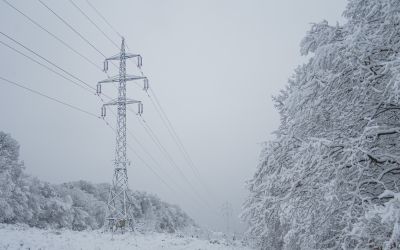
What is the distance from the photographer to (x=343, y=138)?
7.34m

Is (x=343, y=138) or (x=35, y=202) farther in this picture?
(x=35, y=202)

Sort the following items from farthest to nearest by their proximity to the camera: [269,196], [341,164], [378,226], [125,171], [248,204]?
1. [125,171]
2. [248,204]
3. [269,196]
4. [341,164]
5. [378,226]

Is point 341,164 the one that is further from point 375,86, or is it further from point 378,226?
point 375,86

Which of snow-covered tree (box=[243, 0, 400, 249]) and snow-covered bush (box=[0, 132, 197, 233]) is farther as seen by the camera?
snow-covered bush (box=[0, 132, 197, 233])

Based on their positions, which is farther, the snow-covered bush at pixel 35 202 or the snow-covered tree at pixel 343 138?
the snow-covered bush at pixel 35 202

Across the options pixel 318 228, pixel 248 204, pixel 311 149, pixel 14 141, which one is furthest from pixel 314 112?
pixel 14 141

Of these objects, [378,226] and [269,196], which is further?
[269,196]

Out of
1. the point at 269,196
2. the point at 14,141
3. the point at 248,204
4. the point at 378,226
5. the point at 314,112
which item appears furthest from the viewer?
the point at 14,141

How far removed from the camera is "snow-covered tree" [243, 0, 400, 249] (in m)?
6.76

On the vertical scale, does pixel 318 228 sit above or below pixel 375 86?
below

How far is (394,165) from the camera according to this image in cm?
709

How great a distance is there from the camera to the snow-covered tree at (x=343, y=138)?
6762 mm

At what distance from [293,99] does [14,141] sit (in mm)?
43510

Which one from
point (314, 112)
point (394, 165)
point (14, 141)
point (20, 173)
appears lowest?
point (394, 165)
